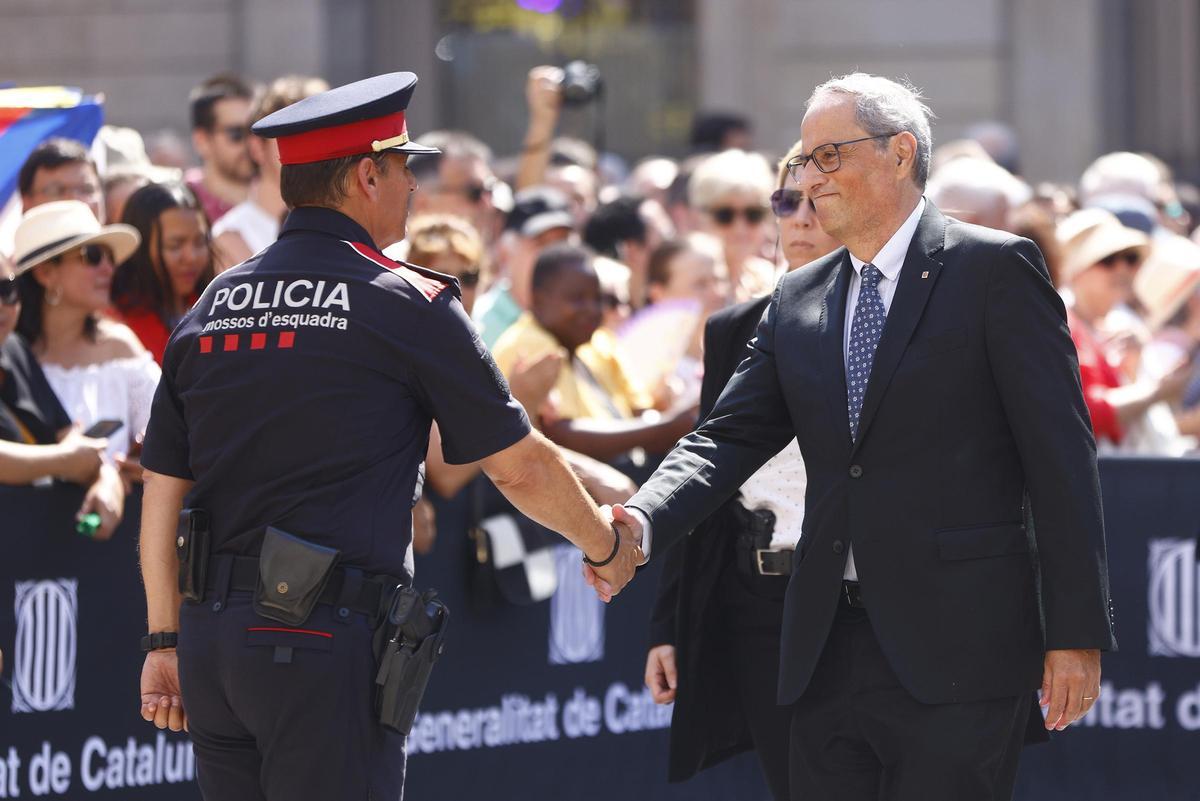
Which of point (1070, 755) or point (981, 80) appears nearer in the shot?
point (1070, 755)

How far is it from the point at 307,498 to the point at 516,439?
1.56 ft

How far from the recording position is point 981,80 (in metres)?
17.5

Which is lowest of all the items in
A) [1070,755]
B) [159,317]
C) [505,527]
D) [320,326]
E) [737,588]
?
[1070,755]

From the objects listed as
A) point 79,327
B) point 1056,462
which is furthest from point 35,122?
point 1056,462

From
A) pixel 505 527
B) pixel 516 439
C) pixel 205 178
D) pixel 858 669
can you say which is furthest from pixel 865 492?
pixel 205 178

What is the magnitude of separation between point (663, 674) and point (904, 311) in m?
1.44

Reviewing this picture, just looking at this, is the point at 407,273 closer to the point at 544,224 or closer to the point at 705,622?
the point at 705,622

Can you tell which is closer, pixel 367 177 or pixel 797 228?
pixel 367 177

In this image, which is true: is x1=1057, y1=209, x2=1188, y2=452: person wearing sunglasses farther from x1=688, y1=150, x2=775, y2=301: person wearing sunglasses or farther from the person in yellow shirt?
the person in yellow shirt

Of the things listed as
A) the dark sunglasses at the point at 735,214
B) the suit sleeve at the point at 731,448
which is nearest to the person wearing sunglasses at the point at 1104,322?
the dark sunglasses at the point at 735,214

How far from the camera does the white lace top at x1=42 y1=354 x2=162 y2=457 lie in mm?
5930

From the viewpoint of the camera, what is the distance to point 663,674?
197 inches

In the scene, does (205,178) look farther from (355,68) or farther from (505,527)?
(355,68)

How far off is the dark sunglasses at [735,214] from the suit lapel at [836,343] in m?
4.86
